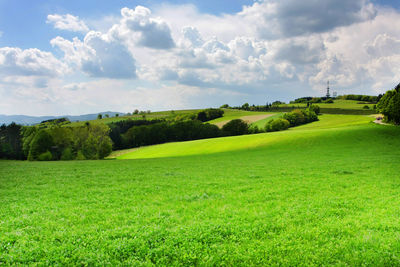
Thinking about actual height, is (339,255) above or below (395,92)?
below

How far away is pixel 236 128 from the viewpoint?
113688 mm

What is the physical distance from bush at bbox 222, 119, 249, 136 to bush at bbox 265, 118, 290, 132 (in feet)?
33.1

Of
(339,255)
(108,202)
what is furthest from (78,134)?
(339,255)

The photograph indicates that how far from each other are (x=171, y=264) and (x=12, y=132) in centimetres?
10664

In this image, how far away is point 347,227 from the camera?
8.63 m

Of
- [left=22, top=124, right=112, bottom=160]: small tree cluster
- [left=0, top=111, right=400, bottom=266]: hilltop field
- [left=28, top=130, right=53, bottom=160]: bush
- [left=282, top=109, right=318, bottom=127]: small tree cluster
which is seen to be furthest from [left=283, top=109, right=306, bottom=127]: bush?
[left=0, top=111, right=400, bottom=266]: hilltop field

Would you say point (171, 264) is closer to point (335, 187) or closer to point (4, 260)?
point (4, 260)

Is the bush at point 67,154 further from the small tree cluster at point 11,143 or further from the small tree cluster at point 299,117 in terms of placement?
the small tree cluster at point 299,117

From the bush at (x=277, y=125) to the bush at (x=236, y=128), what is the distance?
10103mm

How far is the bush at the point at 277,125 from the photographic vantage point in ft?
363

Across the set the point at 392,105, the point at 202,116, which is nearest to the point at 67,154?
the point at 392,105

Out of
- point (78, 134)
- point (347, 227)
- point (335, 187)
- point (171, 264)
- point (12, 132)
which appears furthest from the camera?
point (12, 132)

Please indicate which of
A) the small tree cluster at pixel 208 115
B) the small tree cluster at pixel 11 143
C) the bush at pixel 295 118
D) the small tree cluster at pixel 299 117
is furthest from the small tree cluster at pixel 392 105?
the small tree cluster at pixel 11 143

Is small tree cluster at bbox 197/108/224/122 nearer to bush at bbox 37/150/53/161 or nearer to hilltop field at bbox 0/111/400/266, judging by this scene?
bush at bbox 37/150/53/161
